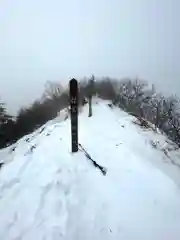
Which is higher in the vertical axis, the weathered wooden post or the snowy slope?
the weathered wooden post

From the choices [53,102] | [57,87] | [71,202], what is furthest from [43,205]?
[57,87]

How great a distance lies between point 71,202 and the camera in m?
8.71

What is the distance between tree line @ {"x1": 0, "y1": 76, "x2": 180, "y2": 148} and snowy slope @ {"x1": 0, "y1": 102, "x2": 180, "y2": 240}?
13.6 metres

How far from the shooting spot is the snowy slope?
7695 mm

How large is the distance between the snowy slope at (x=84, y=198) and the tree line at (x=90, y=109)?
13.6 meters

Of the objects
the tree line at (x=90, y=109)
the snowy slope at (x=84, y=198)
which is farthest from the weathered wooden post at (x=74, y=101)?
the tree line at (x=90, y=109)

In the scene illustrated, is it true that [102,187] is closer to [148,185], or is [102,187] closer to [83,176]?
[83,176]

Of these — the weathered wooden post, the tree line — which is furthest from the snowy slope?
the tree line

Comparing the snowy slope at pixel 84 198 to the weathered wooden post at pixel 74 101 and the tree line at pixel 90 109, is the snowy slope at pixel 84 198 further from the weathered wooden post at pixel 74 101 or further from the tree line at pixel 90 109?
the tree line at pixel 90 109

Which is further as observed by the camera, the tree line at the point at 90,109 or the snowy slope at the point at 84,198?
the tree line at the point at 90,109

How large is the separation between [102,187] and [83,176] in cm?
81

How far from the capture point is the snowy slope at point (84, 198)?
7695mm

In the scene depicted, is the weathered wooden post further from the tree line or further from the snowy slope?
the tree line

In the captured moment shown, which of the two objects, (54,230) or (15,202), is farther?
(15,202)
